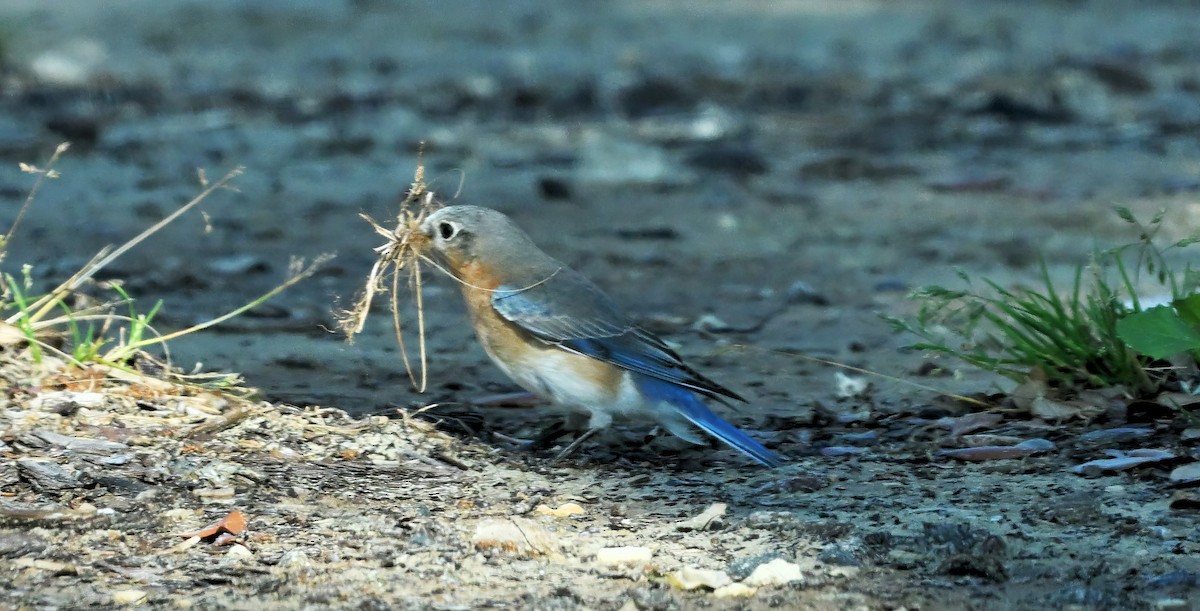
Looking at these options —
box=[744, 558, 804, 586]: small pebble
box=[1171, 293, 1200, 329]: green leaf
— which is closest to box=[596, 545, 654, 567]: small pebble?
box=[744, 558, 804, 586]: small pebble

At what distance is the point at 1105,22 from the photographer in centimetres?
1313

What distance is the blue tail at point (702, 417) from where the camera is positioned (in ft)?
13.0

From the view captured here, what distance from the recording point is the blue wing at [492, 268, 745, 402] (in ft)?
13.9

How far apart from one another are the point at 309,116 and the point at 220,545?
22.1 ft

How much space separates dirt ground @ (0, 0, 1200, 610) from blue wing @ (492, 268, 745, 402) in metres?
0.28

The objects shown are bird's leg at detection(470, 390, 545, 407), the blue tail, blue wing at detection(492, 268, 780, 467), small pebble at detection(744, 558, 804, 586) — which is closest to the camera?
small pebble at detection(744, 558, 804, 586)

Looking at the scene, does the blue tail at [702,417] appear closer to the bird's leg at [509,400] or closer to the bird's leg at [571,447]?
the bird's leg at [571,447]

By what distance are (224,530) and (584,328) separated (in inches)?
Answer: 49.8

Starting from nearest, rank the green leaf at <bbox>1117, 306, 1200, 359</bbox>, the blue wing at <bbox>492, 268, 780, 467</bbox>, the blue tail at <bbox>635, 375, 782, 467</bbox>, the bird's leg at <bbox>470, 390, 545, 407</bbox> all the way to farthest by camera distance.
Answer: the green leaf at <bbox>1117, 306, 1200, 359</bbox> < the blue tail at <bbox>635, 375, 782, 467</bbox> < the blue wing at <bbox>492, 268, 780, 467</bbox> < the bird's leg at <bbox>470, 390, 545, 407</bbox>

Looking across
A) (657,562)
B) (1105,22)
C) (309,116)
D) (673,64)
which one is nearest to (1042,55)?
(1105,22)

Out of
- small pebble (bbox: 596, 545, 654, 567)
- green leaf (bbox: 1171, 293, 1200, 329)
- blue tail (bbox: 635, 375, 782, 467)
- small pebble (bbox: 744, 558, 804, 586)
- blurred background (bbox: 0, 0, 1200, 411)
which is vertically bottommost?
blurred background (bbox: 0, 0, 1200, 411)

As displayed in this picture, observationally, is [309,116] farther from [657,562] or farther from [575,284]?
[657,562]

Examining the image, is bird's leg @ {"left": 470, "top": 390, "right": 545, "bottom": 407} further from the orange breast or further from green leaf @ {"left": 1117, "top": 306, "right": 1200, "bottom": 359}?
green leaf @ {"left": 1117, "top": 306, "right": 1200, "bottom": 359}

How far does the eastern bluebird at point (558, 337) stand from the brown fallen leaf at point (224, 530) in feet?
3.45
